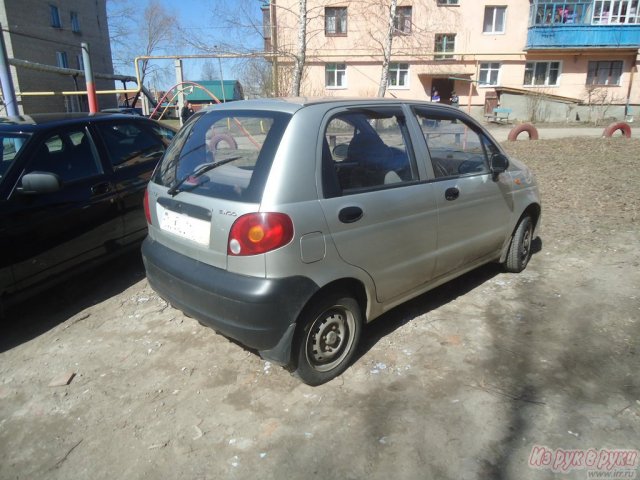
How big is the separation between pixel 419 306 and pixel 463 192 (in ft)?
3.45

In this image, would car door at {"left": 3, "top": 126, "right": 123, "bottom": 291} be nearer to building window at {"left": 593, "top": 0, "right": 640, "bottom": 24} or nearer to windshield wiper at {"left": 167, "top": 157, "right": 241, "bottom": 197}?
windshield wiper at {"left": 167, "top": 157, "right": 241, "bottom": 197}

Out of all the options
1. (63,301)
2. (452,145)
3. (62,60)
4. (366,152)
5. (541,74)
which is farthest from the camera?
(62,60)

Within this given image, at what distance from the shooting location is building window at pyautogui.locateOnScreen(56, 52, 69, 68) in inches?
1286

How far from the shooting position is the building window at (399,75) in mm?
28516

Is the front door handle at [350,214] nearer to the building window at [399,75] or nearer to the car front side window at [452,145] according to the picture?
the car front side window at [452,145]

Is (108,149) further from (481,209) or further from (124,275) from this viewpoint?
(481,209)

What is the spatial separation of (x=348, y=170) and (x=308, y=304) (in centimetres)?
88

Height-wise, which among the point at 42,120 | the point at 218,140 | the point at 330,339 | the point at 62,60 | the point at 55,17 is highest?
the point at 55,17

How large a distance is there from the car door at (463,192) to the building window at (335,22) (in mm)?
26287

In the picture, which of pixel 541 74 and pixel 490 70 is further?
pixel 541 74

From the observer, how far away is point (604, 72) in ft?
94.2

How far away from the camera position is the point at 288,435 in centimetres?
248

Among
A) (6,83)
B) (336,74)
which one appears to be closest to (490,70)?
(336,74)

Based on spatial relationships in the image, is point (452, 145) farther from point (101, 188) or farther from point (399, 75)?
point (399, 75)
